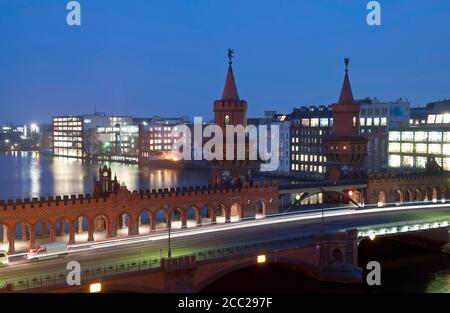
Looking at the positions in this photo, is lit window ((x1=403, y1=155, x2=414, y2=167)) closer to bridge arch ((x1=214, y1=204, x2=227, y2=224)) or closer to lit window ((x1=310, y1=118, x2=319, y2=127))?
lit window ((x1=310, y1=118, x2=319, y2=127))

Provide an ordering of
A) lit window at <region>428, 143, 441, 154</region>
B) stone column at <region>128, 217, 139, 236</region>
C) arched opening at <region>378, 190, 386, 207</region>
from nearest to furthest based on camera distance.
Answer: stone column at <region>128, 217, 139, 236</region> < arched opening at <region>378, 190, 386, 207</region> < lit window at <region>428, 143, 441, 154</region>

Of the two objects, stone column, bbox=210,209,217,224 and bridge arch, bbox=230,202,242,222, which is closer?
stone column, bbox=210,209,217,224

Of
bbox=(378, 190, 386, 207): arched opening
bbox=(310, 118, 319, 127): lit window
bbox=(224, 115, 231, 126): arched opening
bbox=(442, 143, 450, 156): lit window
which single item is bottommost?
bbox=(378, 190, 386, 207): arched opening

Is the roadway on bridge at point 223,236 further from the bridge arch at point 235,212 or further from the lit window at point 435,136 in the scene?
the lit window at point 435,136

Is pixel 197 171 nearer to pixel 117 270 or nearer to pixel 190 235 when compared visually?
pixel 190 235

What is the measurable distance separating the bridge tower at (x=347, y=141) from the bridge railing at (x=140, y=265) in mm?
25328

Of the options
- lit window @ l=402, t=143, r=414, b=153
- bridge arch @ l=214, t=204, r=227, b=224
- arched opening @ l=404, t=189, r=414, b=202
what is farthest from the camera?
lit window @ l=402, t=143, r=414, b=153

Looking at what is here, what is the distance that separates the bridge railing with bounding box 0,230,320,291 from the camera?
3662 cm

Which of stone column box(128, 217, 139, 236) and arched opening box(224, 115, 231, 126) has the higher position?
arched opening box(224, 115, 231, 126)

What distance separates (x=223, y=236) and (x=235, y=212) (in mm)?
13103

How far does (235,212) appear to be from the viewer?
219 feet

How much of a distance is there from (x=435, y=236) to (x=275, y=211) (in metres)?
18.8

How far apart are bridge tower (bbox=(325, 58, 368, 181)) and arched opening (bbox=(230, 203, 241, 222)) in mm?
17620

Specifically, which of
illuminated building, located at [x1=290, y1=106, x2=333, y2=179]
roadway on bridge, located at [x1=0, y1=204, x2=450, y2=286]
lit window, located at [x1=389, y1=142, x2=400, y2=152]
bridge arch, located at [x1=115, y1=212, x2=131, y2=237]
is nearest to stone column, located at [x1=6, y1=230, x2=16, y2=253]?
roadway on bridge, located at [x1=0, y1=204, x2=450, y2=286]
